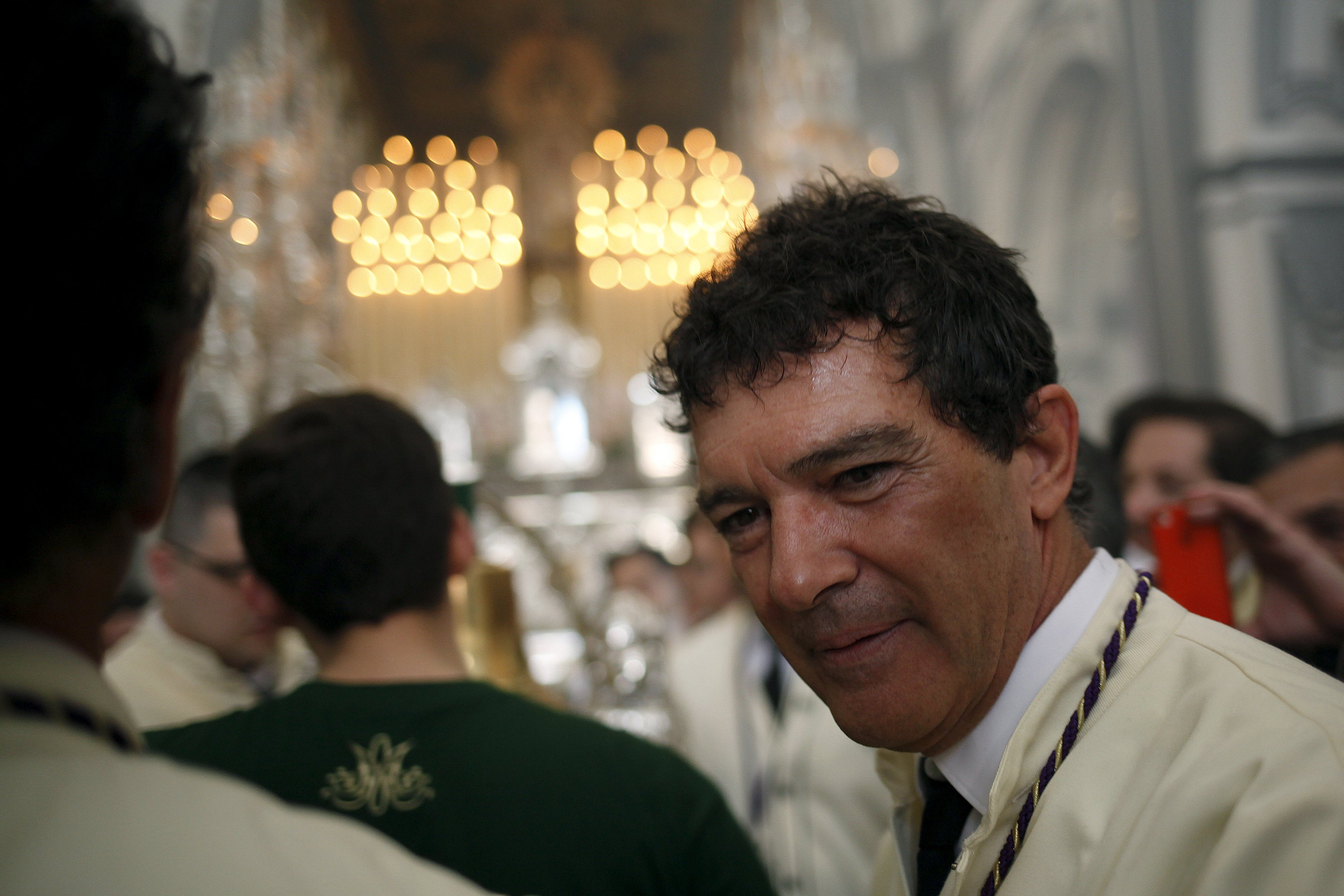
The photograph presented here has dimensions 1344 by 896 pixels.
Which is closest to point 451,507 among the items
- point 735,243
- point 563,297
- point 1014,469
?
point 735,243

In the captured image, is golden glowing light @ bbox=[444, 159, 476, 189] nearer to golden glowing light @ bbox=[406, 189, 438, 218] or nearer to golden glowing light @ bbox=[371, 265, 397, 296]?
golden glowing light @ bbox=[406, 189, 438, 218]

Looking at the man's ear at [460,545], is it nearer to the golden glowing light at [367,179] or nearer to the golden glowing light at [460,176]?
the golden glowing light at [367,179]

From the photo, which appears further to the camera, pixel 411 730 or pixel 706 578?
pixel 706 578

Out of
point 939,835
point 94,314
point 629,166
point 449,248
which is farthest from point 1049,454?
point 449,248

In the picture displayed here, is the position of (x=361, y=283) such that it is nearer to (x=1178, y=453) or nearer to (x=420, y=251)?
(x=420, y=251)

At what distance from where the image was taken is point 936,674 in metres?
1.12

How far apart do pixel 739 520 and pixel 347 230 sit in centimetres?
1391

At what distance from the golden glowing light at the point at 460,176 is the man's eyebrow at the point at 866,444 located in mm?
14957

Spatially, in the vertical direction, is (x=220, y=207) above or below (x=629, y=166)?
below

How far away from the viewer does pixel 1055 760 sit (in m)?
1.02

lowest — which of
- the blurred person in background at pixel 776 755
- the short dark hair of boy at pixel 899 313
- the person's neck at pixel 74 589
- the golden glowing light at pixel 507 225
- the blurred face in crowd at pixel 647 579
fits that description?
the blurred face in crowd at pixel 647 579

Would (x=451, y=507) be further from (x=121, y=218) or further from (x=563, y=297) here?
(x=563, y=297)

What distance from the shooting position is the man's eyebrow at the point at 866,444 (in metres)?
1.12

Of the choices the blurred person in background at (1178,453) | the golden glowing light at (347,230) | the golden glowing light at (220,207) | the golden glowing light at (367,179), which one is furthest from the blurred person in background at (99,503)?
the golden glowing light at (367,179)
